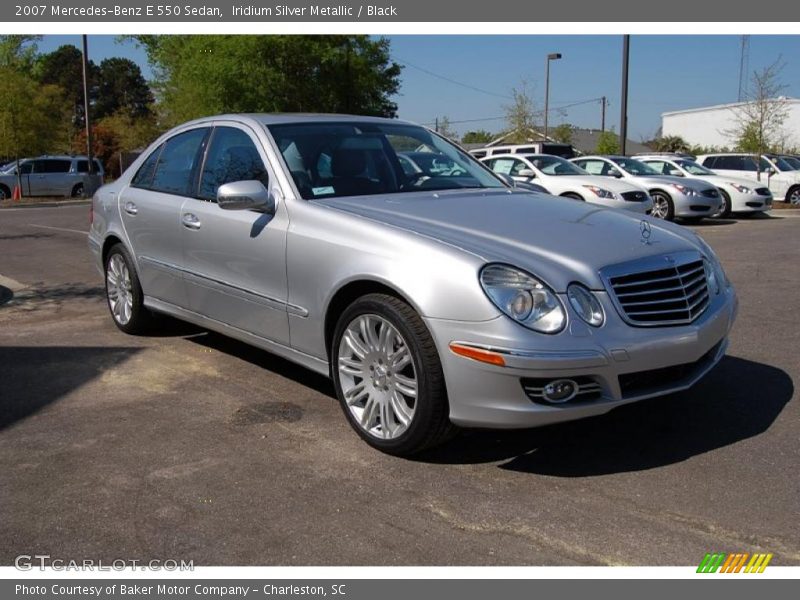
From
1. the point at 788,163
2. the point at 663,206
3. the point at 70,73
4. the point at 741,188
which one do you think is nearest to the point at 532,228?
the point at 663,206

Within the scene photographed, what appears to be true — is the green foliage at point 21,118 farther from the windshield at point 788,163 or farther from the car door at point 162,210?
the car door at point 162,210

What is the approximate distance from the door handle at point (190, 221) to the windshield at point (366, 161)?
0.78 meters

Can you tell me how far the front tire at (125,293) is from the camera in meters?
6.51

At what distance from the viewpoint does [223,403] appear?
5.13 metres

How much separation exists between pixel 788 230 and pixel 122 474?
1435cm

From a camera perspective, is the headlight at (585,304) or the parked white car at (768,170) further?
the parked white car at (768,170)

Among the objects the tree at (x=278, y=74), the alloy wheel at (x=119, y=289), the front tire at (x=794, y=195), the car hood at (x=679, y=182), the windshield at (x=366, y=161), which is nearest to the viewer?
the windshield at (x=366, y=161)

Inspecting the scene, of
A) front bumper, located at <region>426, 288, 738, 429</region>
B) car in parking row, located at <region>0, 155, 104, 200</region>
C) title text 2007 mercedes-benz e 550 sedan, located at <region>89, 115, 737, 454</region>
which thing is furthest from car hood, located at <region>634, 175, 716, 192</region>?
car in parking row, located at <region>0, 155, 104, 200</region>

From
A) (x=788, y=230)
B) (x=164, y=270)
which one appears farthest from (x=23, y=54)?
(x=164, y=270)

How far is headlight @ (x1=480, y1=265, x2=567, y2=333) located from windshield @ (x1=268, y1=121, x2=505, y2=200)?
1.50 metres

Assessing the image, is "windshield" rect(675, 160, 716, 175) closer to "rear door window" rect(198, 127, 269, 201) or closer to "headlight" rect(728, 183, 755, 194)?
"headlight" rect(728, 183, 755, 194)

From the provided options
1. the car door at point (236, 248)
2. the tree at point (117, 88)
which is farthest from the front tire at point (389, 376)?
the tree at point (117, 88)

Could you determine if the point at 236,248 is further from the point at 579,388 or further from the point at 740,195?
the point at 740,195

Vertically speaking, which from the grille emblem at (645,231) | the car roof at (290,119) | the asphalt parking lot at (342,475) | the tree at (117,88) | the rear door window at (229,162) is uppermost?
the tree at (117,88)
